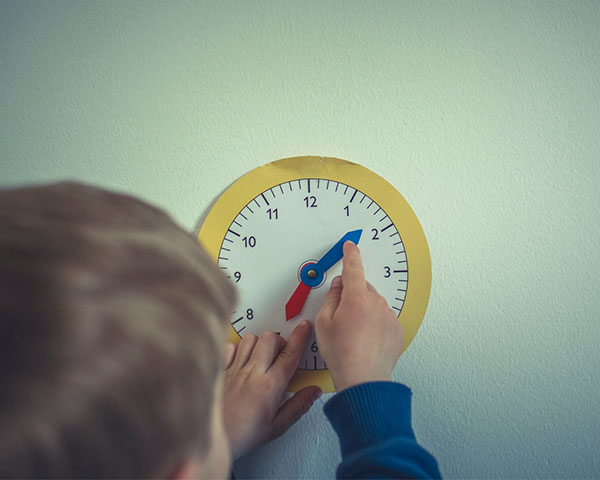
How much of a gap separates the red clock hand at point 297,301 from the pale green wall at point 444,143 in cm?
13

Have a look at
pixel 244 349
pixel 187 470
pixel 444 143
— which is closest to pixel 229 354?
pixel 244 349

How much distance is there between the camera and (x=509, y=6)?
1.77 ft

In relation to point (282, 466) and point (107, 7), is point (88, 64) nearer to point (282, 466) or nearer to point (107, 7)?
point (107, 7)

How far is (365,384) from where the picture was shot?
439 mm

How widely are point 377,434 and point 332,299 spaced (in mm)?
159

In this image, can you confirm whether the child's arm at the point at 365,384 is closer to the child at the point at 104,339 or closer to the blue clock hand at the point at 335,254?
the blue clock hand at the point at 335,254

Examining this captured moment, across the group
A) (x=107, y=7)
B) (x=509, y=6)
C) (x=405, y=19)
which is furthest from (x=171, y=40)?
(x=509, y=6)

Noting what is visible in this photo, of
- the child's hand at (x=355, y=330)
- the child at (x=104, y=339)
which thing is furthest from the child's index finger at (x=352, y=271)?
the child at (x=104, y=339)

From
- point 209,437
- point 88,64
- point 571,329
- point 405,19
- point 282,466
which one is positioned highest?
point 405,19

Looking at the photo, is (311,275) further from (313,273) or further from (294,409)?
(294,409)

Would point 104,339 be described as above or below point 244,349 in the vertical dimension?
above

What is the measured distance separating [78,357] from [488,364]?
0.50 m

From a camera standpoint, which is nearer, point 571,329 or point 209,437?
point 209,437

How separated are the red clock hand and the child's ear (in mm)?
258
